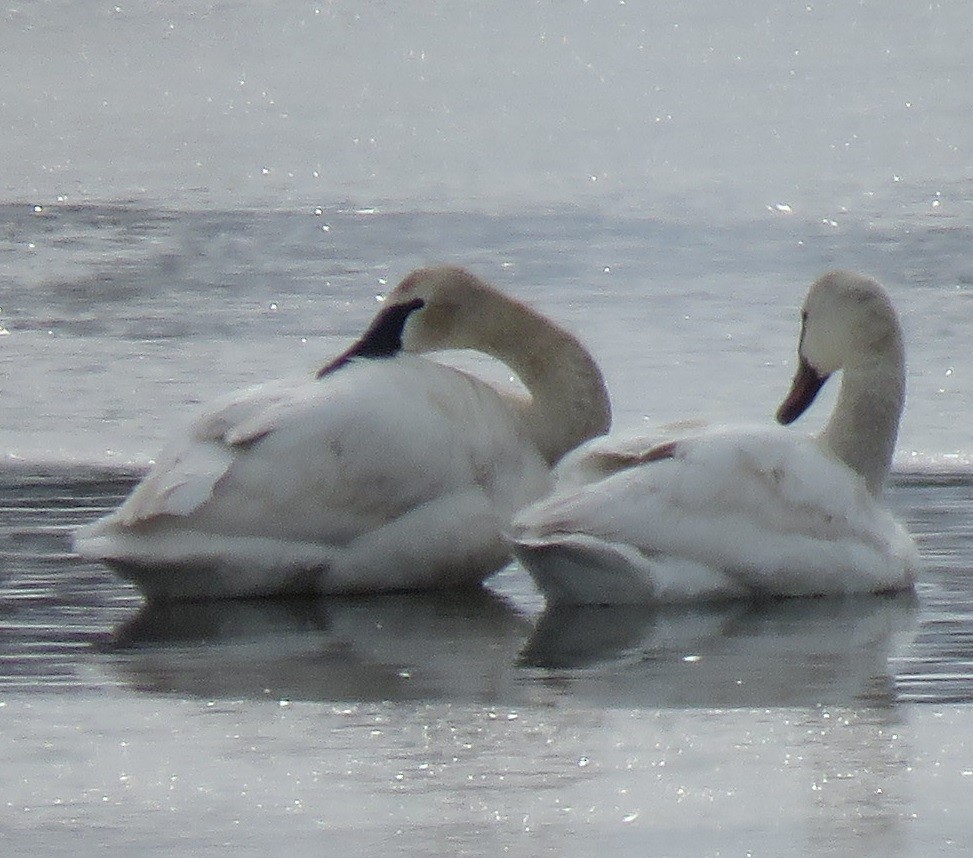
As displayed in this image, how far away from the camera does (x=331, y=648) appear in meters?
6.69

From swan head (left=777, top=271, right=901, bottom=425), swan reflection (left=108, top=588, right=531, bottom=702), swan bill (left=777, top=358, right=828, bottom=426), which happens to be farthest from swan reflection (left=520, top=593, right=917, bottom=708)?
swan bill (left=777, top=358, right=828, bottom=426)

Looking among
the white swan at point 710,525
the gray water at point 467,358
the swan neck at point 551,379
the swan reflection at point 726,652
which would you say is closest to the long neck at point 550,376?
the swan neck at point 551,379

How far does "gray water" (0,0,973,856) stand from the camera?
5.12 meters

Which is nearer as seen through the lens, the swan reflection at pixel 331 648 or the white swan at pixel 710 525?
the swan reflection at pixel 331 648

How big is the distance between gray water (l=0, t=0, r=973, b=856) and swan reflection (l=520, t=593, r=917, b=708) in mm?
18

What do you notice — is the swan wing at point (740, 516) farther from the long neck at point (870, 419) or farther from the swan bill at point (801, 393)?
the swan bill at point (801, 393)

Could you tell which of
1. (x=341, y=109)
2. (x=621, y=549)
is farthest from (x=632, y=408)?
(x=341, y=109)

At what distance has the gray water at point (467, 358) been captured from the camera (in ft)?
16.8

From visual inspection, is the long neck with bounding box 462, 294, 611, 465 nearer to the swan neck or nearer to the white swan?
the swan neck

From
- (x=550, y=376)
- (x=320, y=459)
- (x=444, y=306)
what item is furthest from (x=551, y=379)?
(x=320, y=459)

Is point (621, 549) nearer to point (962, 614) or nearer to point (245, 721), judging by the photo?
point (962, 614)

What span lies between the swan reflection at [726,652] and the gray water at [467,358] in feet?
0.06

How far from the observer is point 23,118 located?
2103 centimetres

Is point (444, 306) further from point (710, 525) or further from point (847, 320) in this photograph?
point (710, 525)
